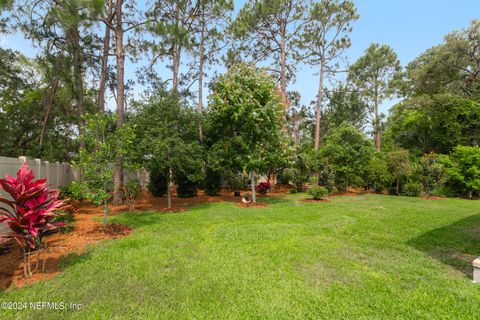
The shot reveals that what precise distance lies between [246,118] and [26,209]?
729 centimetres

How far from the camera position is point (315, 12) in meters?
16.3

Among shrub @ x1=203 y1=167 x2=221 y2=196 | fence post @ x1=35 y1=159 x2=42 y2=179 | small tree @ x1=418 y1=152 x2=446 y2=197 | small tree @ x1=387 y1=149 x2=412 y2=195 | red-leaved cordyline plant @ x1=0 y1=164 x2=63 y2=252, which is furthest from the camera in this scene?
small tree @ x1=387 y1=149 x2=412 y2=195

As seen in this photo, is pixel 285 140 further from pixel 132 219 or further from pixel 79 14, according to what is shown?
pixel 79 14

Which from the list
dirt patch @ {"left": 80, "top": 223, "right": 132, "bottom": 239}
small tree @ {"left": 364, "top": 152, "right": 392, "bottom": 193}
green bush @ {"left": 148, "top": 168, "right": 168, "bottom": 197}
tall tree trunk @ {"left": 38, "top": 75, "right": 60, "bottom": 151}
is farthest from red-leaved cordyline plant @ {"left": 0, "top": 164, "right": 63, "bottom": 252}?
small tree @ {"left": 364, "top": 152, "right": 392, "bottom": 193}

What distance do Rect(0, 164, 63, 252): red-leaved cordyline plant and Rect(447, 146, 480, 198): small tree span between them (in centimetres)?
1648

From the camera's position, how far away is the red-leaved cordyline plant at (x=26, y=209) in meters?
3.39

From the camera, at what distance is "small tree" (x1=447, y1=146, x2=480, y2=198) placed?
39.2ft

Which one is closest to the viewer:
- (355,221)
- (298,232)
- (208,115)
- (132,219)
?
(298,232)

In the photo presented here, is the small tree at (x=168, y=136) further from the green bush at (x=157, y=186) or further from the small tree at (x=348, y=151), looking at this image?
the small tree at (x=348, y=151)

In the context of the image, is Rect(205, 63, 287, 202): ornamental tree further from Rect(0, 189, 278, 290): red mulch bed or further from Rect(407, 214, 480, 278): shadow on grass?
Rect(407, 214, 480, 278): shadow on grass

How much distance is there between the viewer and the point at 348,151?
44.7 feet

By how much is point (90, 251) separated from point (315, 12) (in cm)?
1856

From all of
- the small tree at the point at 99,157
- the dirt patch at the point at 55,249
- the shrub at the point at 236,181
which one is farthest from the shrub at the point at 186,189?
the small tree at the point at 99,157

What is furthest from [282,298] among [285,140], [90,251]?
[285,140]
